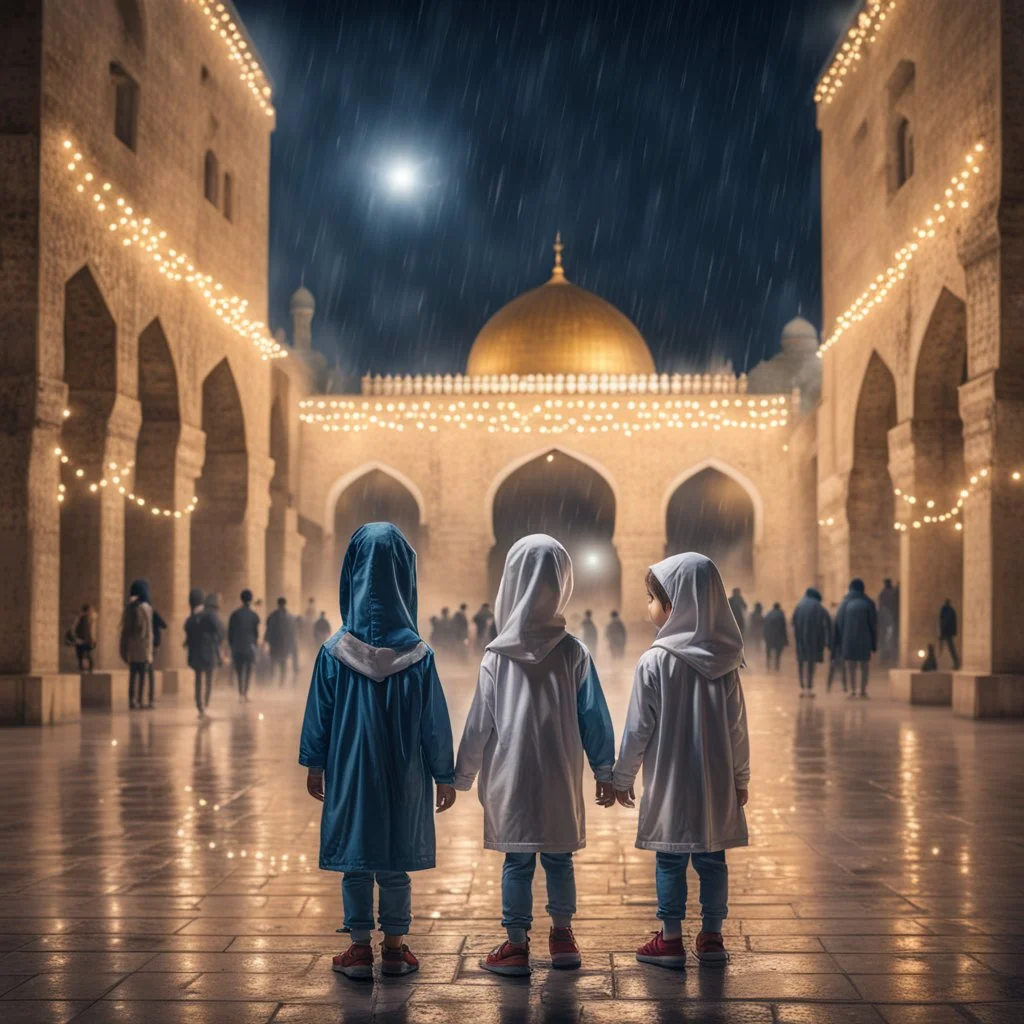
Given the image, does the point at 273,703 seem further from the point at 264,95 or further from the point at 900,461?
the point at 264,95

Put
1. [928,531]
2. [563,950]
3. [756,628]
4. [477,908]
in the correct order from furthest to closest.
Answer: [756,628] < [928,531] < [477,908] < [563,950]

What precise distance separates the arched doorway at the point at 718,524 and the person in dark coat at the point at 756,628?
570 cm

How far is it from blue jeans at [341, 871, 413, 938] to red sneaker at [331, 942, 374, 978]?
4 centimetres

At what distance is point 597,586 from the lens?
1416 inches

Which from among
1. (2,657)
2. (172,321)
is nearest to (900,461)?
(172,321)

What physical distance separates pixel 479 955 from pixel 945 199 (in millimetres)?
11779

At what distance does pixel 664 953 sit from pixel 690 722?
66 centimetres

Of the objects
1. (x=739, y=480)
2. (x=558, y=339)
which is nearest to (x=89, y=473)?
(x=739, y=480)

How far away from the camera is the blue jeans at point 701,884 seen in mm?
4145

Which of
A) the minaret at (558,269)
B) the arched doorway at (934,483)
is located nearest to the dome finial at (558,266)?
the minaret at (558,269)

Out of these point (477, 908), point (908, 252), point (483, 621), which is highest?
point (908, 252)

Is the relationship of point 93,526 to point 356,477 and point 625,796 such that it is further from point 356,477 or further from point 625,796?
point 356,477

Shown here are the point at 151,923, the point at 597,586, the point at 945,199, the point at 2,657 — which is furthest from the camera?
the point at 597,586

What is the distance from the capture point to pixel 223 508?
20.8 metres
